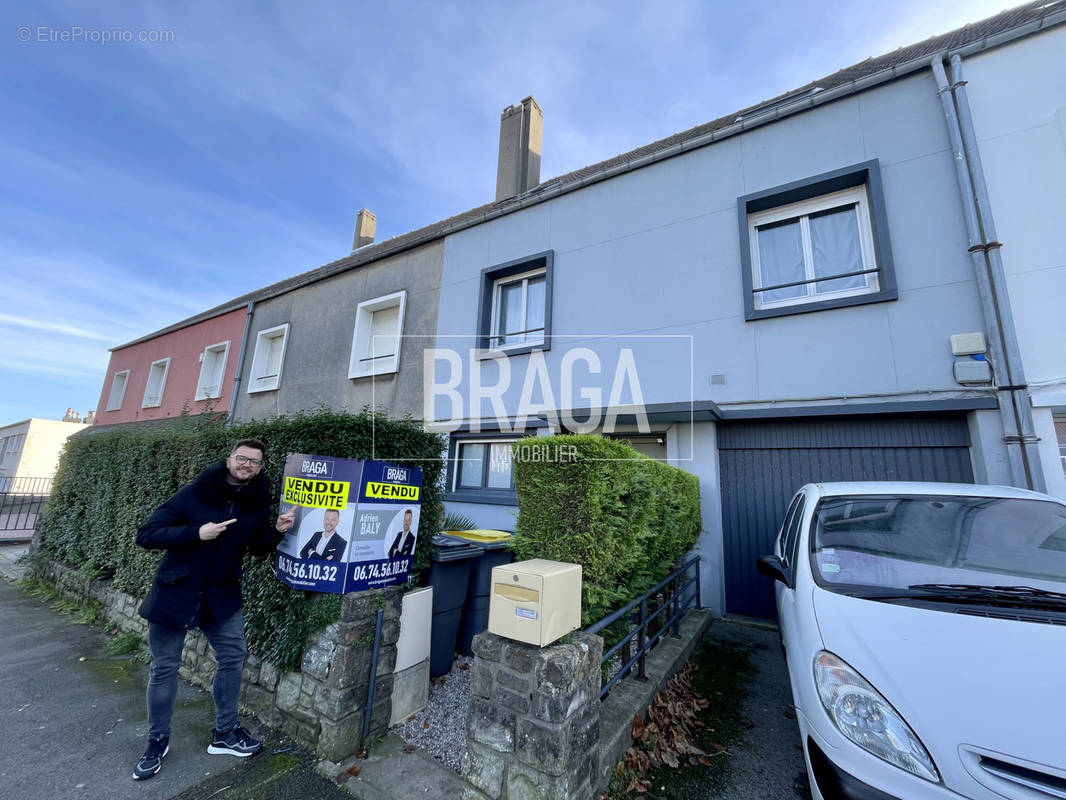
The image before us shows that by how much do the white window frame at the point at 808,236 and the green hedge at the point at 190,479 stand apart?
491 centimetres

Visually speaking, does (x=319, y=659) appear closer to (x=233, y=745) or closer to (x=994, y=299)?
(x=233, y=745)

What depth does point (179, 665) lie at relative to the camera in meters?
2.68

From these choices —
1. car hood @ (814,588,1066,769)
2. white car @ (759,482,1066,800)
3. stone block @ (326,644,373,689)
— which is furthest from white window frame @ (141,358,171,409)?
car hood @ (814,588,1066,769)

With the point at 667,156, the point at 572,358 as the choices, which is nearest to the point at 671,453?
the point at 572,358

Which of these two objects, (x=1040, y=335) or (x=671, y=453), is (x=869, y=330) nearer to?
(x=1040, y=335)

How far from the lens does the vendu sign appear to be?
2822 millimetres

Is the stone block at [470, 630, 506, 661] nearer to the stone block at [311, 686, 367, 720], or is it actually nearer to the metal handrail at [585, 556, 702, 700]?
the metal handrail at [585, 556, 702, 700]

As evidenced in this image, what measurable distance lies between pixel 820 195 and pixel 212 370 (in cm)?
1558

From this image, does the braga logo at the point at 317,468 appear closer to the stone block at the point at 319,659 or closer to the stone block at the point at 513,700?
the stone block at the point at 319,659

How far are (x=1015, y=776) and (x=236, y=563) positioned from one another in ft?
12.7

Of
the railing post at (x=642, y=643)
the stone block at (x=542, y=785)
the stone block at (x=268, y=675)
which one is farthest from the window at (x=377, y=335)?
the stone block at (x=542, y=785)

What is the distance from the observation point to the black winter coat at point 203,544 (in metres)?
2.58

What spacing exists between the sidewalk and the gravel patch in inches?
22.2

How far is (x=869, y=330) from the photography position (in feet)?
16.4
